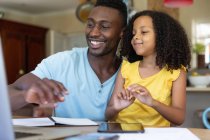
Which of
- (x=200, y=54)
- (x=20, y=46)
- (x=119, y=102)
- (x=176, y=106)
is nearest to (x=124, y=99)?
(x=119, y=102)

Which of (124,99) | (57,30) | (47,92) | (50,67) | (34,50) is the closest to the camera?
(47,92)

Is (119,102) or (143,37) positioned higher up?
(143,37)

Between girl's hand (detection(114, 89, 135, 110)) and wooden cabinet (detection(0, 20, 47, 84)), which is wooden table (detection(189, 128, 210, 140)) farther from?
wooden cabinet (detection(0, 20, 47, 84))

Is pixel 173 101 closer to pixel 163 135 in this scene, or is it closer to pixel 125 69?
pixel 125 69

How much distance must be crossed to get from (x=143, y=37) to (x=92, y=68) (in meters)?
0.29

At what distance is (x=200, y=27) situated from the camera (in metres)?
4.35

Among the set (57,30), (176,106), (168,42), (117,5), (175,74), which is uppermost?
(57,30)

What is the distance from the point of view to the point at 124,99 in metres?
1.08

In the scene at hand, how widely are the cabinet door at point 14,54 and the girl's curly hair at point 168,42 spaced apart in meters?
5.29

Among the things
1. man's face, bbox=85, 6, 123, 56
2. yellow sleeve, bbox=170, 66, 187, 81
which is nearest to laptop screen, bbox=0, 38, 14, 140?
yellow sleeve, bbox=170, 66, 187, 81

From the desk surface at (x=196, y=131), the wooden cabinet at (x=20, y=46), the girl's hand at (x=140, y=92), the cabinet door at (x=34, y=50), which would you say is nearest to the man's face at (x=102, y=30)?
the girl's hand at (x=140, y=92)

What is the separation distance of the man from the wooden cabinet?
16.5ft

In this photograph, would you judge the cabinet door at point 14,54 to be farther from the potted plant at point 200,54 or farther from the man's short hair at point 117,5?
the man's short hair at point 117,5

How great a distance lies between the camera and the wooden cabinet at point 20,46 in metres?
6.44
